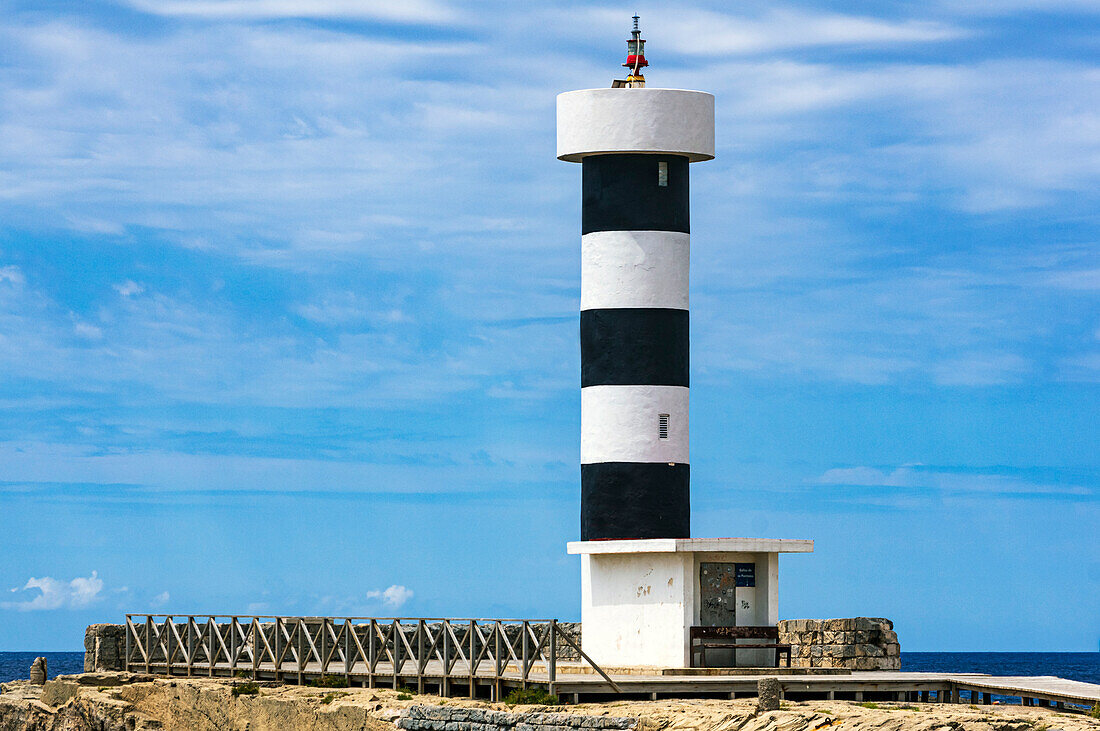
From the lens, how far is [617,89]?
86.6 feet

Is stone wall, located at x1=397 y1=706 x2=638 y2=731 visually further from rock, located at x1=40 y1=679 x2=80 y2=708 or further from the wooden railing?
rock, located at x1=40 y1=679 x2=80 y2=708

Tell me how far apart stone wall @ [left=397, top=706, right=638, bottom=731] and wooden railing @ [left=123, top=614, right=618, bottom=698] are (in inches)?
31.3

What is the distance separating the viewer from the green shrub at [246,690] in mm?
25078

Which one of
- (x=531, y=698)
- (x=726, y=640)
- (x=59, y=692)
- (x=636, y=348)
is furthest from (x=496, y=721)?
(x=59, y=692)

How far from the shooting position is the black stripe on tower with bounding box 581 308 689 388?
1036 inches

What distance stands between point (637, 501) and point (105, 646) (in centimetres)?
1067

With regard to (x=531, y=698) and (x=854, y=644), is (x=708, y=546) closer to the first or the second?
(x=854, y=644)

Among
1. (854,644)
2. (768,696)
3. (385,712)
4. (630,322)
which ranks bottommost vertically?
(385,712)

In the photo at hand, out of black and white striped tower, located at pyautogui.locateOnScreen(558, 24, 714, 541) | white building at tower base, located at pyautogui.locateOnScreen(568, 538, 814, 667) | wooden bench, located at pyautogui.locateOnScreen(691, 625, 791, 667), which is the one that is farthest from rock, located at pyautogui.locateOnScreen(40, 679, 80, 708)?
wooden bench, located at pyautogui.locateOnScreen(691, 625, 791, 667)

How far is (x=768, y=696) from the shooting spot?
19.5m

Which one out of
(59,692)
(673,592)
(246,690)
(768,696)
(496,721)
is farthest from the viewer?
(59,692)

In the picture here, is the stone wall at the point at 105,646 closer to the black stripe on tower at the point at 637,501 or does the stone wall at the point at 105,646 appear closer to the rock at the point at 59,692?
the rock at the point at 59,692

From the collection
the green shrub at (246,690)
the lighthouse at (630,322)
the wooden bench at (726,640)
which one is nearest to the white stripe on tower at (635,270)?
the lighthouse at (630,322)

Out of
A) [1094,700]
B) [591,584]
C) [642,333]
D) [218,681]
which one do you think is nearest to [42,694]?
[218,681]
